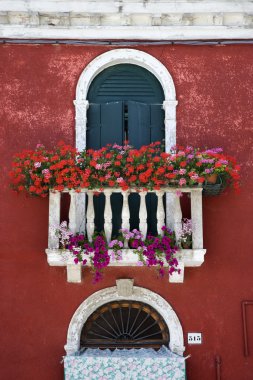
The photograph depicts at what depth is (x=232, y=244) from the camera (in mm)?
6238

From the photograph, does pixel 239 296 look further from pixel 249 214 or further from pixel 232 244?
pixel 249 214

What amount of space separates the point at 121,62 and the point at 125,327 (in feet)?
11.1

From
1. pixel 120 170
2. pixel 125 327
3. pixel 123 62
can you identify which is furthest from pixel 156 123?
pixel 125 327

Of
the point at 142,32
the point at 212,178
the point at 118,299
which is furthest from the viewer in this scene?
the point at 142,32

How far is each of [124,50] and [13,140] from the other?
1841 millimetres

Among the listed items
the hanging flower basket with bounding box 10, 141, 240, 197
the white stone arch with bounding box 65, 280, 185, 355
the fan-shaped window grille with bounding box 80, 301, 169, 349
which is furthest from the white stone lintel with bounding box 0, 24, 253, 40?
the fan-shaped window grille with bounding box 80, 301, 169, 349

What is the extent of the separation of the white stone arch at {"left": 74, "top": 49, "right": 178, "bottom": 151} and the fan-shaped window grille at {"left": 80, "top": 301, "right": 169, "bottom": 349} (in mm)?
2007

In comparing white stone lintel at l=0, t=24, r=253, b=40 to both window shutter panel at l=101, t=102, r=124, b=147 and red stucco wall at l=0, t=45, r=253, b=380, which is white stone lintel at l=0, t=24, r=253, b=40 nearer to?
red stucco wall at l=0, t=45, r=253, b=380

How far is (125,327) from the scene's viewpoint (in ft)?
20.3

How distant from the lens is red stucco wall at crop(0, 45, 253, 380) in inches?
236

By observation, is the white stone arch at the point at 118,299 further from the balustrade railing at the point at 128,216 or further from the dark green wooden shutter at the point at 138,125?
the dark green wooden shutter at the point at 138,125

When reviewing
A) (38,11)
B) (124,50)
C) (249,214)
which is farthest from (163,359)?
(38,11)

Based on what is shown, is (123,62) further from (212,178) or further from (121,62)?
(212,178)

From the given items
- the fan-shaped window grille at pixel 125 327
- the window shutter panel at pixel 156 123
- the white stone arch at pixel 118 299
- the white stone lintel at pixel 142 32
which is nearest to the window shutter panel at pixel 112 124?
the window shutter panel at pixel 156 123
